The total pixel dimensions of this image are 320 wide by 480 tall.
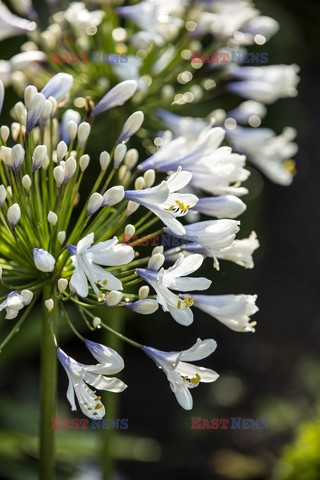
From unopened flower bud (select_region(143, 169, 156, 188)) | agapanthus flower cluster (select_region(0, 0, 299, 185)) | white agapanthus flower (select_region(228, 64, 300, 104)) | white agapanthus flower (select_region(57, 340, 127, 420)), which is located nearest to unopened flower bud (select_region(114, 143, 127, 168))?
unopened flower bud (select_region(143, 169, 156, 188))

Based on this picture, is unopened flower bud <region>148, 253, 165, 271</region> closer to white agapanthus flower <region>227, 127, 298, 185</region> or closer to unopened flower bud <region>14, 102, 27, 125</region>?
unopened flower bud <region>14, 102, 27, 125</region>

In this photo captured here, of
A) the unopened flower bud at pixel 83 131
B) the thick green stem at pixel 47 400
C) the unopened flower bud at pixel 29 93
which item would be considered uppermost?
the unopened flower bud at pixel 29 93

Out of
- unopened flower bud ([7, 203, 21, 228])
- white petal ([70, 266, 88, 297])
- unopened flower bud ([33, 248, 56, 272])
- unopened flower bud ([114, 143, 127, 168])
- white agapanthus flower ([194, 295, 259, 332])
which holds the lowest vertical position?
white agapanthus flower ([194, 295, 259, 332])

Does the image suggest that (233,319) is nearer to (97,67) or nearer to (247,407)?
(97,67)

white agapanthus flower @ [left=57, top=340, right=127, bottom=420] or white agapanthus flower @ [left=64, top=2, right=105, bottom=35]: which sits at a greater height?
white agapanthus flower @ [left=64, top=2, right=105, bottom=35]

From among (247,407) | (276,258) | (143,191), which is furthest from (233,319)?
(276,258)

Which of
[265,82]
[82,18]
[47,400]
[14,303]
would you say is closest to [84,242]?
[14,303]

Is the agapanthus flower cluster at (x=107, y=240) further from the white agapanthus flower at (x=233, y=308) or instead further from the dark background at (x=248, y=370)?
the dark background at (x=248, y=370)

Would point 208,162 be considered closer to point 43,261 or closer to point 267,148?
point 43,261

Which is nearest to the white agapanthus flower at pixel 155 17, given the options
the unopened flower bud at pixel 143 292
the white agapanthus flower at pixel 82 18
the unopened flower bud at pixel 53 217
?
the white agapanthus flower at pixel 82 18
